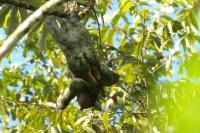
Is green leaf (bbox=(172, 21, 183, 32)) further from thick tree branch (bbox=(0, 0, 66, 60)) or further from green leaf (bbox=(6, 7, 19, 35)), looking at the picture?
thick tree branch (bbox=(0, 0, 66, 60))

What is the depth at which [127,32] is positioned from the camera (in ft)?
6.64

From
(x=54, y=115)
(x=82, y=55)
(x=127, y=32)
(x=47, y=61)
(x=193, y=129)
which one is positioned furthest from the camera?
(x=47, y=61)

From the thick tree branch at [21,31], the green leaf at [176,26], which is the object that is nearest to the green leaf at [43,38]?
the green leaf at [176,26]

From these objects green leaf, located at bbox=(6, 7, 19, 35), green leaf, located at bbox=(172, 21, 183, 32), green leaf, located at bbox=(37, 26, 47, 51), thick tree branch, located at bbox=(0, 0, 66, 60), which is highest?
thick tree branch, located at bbox=(0, 0, 66, 60)

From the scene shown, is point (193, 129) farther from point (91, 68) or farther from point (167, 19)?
point (167, 19)

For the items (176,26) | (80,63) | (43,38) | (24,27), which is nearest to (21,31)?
(24,27)

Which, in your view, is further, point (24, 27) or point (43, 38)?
point (43, 38)

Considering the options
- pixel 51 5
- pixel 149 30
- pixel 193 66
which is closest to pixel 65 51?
pixel 51 5

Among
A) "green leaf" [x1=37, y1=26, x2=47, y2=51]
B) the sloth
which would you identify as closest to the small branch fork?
the sloth

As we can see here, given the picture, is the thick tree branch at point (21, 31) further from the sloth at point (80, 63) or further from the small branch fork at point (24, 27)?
the sloth at point (80, 63)

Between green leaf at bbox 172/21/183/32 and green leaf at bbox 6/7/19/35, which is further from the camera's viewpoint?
green leaf at bbox 172/21/183/32

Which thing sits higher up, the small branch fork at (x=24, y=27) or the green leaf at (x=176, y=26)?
the small branch fork at (x=24, y=27)

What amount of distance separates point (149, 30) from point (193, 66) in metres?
1.67

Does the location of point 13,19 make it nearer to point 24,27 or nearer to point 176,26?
point 176,26
